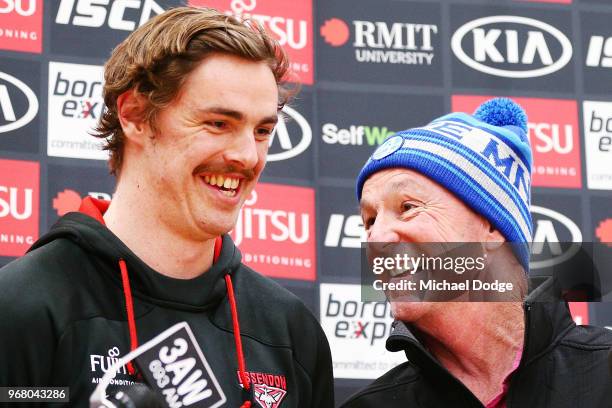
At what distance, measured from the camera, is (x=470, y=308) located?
246cm

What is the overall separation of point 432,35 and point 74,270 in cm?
234

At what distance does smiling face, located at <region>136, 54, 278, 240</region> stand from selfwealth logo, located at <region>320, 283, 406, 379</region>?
5.74 feet

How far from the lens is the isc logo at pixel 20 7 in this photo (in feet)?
12.5

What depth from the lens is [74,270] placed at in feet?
7.09

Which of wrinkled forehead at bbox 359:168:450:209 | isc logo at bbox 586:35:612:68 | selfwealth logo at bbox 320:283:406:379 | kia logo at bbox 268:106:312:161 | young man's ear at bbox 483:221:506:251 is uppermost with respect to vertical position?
isc logo at bbox 586:35:612:68

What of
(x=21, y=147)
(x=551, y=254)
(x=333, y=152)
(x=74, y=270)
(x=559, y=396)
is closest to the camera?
(x=74, y=270)

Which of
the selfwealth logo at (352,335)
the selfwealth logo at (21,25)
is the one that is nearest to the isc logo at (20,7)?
the selfwealth logo at (21,25)

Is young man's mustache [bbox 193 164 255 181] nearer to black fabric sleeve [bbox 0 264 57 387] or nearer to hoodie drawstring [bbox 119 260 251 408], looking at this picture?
hoodie drawstring [bbox 119 260 251 408]

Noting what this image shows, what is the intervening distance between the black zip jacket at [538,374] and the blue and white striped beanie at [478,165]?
17 cm

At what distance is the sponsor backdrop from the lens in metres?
3.75

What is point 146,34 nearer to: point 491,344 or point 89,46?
point 491,344

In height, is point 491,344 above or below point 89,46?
below

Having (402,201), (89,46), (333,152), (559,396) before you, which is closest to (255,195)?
(333,152)

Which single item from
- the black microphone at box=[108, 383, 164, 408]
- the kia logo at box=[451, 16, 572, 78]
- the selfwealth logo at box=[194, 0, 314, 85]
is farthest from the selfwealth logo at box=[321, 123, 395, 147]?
the black microphone at box=[108, 383, 164, 408]
